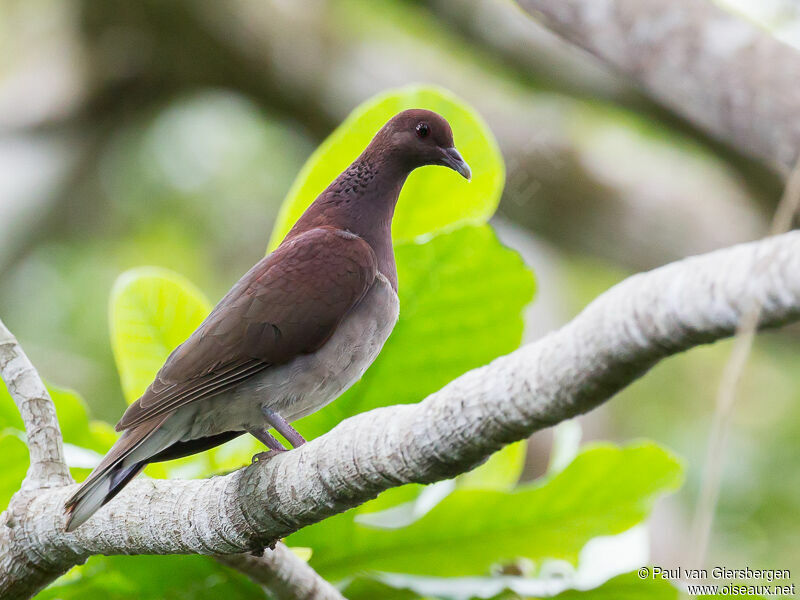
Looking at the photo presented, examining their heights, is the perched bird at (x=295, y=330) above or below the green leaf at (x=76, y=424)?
above

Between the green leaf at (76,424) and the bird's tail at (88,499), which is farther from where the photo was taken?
the green leaf at (76,424)

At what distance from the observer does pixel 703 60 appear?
9.45 feet

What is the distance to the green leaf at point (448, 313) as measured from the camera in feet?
6.05

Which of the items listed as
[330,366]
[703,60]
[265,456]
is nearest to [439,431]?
[265,456]

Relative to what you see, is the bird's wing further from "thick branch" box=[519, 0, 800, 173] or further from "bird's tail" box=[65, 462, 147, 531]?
"thick branch" box=[519, 0, 800, 173]

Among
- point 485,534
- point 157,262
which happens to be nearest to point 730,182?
point 485,534

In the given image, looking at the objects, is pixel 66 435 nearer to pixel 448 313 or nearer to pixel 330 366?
pixel 330 366

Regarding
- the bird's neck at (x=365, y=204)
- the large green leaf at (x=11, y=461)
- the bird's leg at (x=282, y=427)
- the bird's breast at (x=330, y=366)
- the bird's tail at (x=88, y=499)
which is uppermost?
the bird's neck at (x=365, y=204)

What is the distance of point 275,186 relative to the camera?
7.58 metres

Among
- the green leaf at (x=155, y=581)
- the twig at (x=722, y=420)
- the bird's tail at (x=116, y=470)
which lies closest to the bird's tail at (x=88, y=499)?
the bird's tail at (x=116, y=470)

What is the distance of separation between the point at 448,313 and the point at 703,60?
4.90 ft

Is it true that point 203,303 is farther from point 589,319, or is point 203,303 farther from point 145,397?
point 589,319

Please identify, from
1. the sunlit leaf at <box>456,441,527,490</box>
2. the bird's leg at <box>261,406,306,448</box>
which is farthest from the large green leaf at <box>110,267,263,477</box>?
the sunlit leaf at <box>456,441,527,490</box>

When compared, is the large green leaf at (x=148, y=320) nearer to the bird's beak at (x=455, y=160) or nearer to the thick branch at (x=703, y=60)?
the bird's beak at (x=455, y=160)
